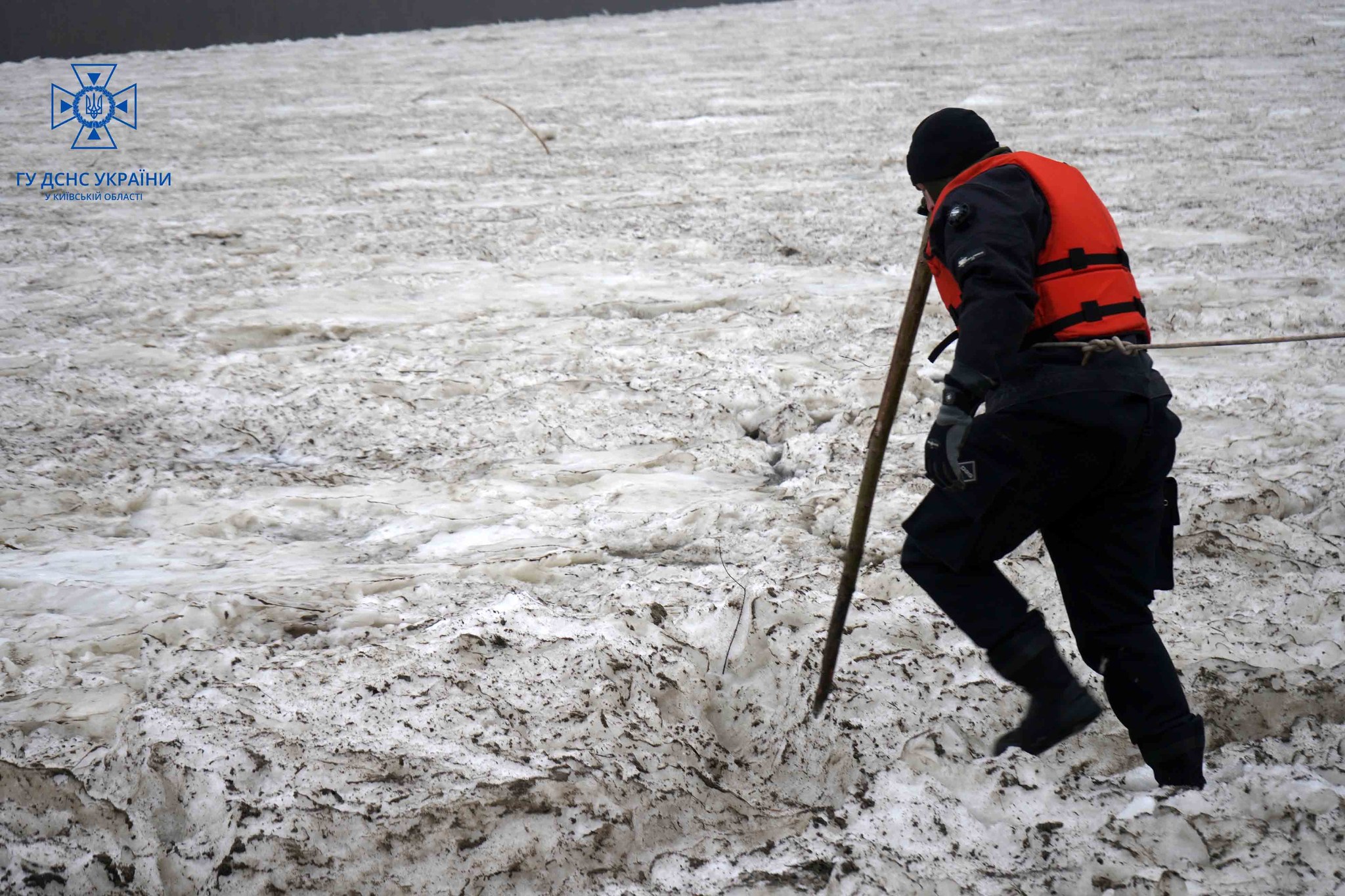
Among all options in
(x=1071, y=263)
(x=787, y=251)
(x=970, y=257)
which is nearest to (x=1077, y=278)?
(x=1071, y=263)

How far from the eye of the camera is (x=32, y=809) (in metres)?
1.72

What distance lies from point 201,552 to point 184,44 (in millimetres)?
12036

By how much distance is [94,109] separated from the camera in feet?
29.0

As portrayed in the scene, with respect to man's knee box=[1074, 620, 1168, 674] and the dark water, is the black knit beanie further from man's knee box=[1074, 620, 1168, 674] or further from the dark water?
the dark water

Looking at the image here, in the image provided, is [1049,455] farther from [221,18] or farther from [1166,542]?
[221,18]

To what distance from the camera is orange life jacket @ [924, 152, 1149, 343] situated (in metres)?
1.79

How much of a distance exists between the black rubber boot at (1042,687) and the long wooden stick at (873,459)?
0.33 meters

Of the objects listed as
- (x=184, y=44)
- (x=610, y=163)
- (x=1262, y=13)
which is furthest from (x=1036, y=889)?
(x=184, y=44)

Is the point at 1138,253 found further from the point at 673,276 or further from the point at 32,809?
the point at 32,809

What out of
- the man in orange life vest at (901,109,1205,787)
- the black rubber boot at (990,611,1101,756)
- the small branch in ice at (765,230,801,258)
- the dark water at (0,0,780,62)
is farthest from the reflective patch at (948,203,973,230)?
the dark water at (0,0,780,62)

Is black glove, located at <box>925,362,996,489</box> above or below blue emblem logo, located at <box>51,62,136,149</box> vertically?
below

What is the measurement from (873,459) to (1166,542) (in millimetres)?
651

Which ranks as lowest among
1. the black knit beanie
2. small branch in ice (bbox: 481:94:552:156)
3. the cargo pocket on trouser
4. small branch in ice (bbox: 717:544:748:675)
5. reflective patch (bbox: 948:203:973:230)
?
small branch in ice (bbox: 717:544:748:675)

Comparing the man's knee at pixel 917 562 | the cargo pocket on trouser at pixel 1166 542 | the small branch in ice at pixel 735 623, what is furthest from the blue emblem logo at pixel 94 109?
the cargo pocket on trouser at pixel 1166 542
